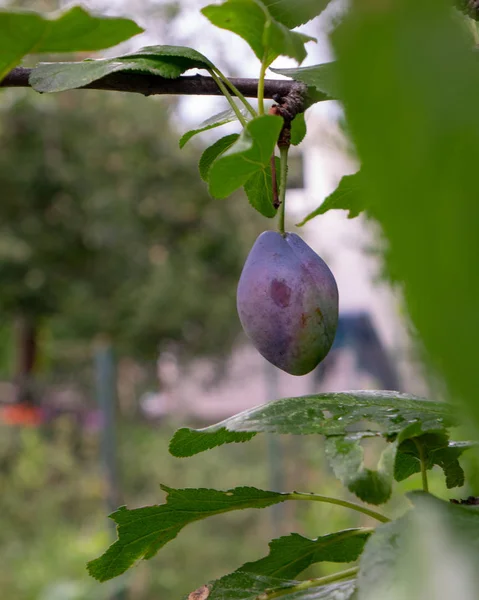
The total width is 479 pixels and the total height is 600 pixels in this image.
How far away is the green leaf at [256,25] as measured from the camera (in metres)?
0.37

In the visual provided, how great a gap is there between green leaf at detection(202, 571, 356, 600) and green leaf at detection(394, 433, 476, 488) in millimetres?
81

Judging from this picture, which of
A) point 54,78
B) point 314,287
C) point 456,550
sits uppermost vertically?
point 54,78

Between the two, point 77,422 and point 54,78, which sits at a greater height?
point 77,422

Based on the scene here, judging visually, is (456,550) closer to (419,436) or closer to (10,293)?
(419,436)

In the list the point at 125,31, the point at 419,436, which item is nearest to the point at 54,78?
the point at 125,31

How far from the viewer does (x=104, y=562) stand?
0.48m

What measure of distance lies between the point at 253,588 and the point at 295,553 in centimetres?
7

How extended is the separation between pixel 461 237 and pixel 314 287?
0.31m

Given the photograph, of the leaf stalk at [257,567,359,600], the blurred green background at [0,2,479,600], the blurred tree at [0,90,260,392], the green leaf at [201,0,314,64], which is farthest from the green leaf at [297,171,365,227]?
the blurred tree at [0,90,260,392]

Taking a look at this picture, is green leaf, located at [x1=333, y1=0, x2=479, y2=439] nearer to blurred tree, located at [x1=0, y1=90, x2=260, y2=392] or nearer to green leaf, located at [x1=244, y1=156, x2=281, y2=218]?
green leaf, located at [x1=244, y1=156, x2=281, y2=218]

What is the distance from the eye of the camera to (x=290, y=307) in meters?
0.44

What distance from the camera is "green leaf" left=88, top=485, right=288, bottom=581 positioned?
45cm

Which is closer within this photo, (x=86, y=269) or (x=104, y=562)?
(x=104, y=562)

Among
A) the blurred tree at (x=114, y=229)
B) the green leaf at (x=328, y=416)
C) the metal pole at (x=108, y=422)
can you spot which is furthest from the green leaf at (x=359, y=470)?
the blurred tree at (x=114, y=229)
